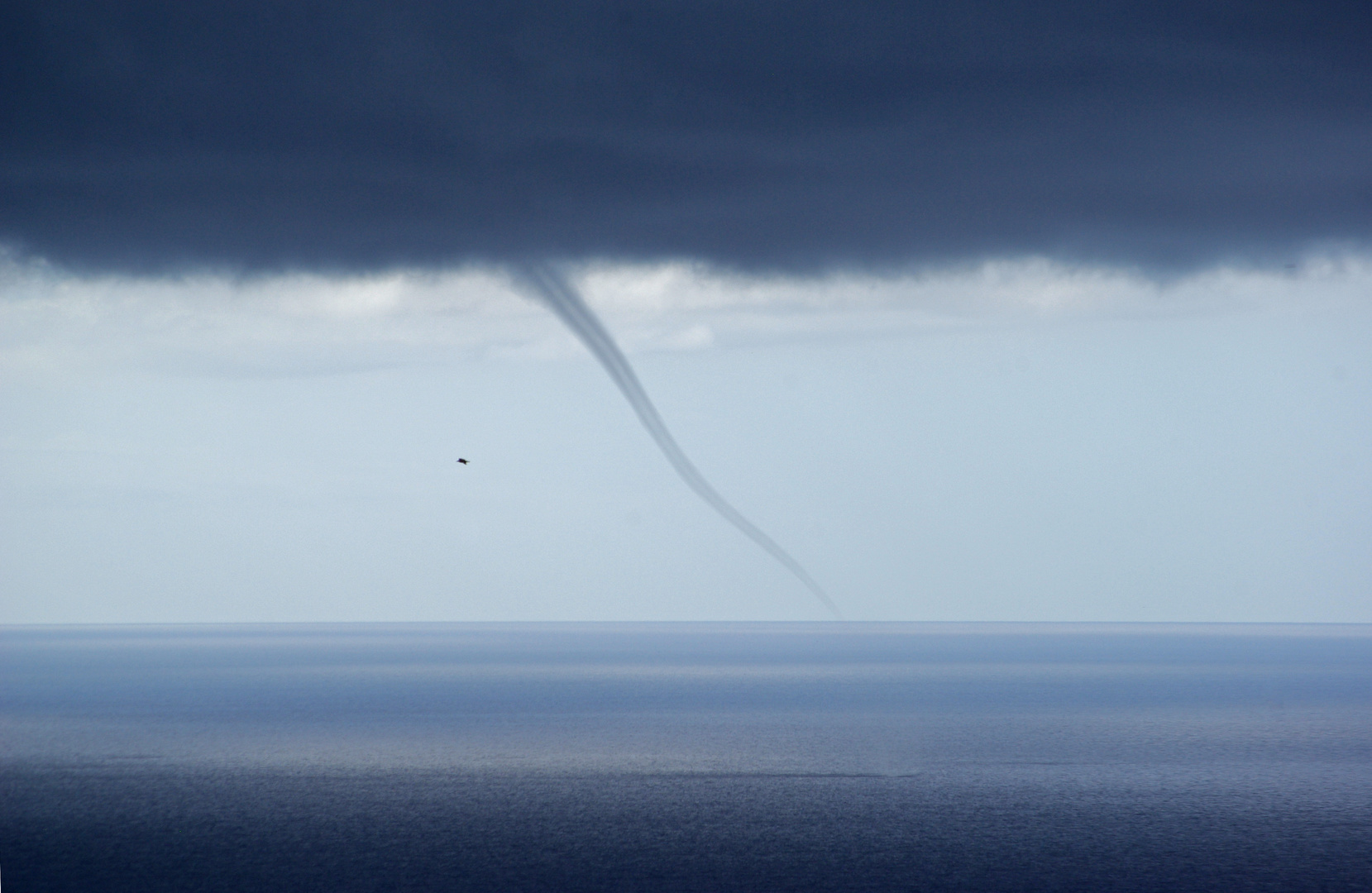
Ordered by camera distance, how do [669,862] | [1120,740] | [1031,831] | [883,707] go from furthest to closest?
[883,707], [1120,740], [1031,831], [669,862]

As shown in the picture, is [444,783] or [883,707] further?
[883,707]

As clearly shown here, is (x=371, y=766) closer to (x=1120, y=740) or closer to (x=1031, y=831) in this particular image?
(x=1031, y=831)

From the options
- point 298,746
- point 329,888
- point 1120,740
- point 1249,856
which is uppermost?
point 1120,740

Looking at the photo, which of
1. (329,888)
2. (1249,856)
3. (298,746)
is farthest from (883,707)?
(329,888)

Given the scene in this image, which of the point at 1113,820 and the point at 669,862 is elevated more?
the point at 1113,820

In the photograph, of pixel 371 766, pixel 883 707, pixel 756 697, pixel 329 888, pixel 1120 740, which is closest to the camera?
pixel 329 888

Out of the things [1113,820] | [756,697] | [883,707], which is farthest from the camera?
[756,697]

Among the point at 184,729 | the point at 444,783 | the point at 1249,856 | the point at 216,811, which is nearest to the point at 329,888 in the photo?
the point at 216,811

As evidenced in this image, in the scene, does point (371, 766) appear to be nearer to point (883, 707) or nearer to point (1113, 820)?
point (1113, 820)

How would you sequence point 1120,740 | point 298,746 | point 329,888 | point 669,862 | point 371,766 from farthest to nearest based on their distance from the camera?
point 1120,740 → point 298,746 → point 371,766 → point 669,862 → point 329,888
